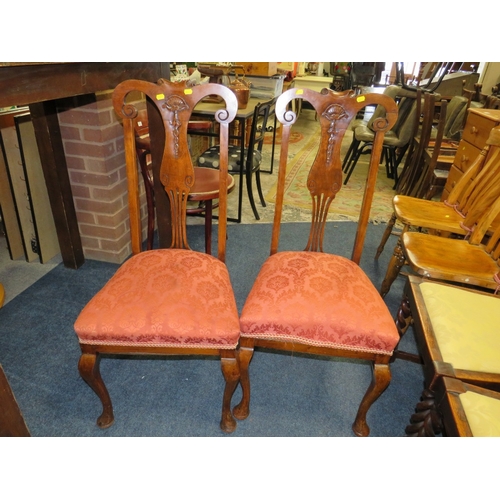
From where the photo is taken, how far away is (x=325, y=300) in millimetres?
1104

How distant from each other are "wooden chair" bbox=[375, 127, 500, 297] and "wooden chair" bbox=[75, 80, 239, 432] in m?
0.98

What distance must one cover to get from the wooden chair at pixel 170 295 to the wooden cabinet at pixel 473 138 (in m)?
1.54

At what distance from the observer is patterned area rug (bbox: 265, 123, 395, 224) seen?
2976 mm

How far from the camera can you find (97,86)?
3.67ft

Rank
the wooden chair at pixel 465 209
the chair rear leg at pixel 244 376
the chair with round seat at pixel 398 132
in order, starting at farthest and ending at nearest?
1. the chair with round seat at pixel 398 132
2. the wooden chair at pixel 465 209
3. the chair rear leg at pixel 244 376

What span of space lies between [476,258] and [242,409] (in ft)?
3.74

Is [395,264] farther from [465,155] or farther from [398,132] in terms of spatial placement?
[398,132]

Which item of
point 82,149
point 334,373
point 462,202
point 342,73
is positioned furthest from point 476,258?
point 342,73

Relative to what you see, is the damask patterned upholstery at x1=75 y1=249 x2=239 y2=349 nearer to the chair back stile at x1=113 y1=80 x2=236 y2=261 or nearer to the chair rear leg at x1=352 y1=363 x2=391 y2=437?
the chair back stile at x1=113 y1=80 x2=236 y2=261

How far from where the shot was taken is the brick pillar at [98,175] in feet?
5.79

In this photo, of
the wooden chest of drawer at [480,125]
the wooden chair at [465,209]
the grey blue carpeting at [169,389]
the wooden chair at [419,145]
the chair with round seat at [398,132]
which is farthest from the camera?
the chair with round seat at [398,132]

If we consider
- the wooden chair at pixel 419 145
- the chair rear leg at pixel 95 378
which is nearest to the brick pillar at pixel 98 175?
the chair rear leg at pixel 95 378

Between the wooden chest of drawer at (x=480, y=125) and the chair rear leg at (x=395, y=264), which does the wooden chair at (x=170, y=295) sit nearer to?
the chair rear leg at (x=395, y=264)

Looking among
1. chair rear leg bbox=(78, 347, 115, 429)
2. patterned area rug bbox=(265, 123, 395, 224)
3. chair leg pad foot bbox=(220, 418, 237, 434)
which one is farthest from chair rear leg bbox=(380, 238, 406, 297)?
chair rear leg bbox=(78, 347, 115, 429)
